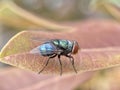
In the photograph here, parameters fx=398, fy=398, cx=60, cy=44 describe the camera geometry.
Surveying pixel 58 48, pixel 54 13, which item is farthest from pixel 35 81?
pixel 54 13

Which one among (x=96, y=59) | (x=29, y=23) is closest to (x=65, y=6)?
(x=29, y=23)

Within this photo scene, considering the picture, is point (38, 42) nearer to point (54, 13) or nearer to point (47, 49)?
point (47, 49)

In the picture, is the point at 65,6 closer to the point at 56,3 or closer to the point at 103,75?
the point at 56,3

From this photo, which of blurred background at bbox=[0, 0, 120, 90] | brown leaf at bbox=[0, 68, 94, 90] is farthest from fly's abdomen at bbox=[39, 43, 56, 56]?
blurred background at bbox=[0, 0, 120, 90]

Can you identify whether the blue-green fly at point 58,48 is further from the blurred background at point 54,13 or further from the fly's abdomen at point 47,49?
the blurred background at point 54,13

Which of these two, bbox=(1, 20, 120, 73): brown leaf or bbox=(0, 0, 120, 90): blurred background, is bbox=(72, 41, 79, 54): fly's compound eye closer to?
bbox=(1, 20, 120, 73): brown leaf

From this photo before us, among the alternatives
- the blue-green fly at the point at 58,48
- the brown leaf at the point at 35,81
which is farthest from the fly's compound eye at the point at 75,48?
the brown leaf at the point at 35,81

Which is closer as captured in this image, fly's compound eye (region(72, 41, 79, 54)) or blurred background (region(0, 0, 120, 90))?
fly's compound eye (region(72, 41, 79, 54))
